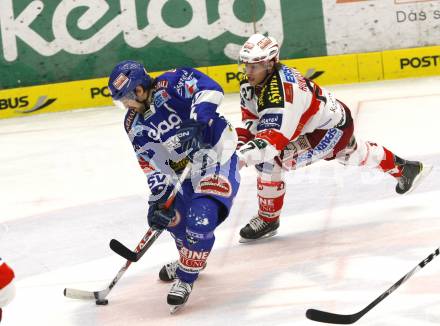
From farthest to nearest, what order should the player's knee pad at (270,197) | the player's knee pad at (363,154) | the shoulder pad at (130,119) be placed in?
the player's knee pad at (363,154)
the player's knee pad at (270,197)
the shoulder pad at (130,119)

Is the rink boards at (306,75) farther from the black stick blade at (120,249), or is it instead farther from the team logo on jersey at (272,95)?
the black stick blade at (120,249)

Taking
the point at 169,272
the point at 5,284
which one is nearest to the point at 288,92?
the point at 169,272

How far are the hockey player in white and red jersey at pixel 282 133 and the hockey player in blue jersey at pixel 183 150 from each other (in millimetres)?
226

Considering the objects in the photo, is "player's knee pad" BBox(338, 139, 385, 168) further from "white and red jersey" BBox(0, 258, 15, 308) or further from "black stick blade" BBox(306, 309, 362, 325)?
"white and red jersey" BBox(0, 258, 15, 308)

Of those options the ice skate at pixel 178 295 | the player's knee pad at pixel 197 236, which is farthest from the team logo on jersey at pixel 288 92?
the ice skate at pixel 178 295

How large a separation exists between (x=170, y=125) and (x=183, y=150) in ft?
0.38

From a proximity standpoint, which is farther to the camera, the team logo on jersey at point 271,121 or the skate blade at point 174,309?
the team logo on jersey at point 271,121

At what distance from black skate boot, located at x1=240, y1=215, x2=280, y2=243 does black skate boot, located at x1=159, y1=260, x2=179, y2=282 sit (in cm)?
54

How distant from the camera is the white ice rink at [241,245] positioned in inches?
142

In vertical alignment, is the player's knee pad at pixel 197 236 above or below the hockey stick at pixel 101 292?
above

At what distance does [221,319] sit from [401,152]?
2650mm

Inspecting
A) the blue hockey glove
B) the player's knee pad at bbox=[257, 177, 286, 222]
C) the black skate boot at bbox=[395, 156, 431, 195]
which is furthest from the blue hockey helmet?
the black skate boot at bbox=[395, 156, 431, 195]

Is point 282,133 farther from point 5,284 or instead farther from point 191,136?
point 5,284

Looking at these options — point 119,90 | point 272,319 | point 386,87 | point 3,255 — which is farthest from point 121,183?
point 386,87
